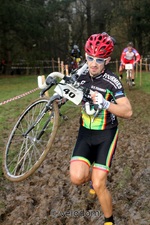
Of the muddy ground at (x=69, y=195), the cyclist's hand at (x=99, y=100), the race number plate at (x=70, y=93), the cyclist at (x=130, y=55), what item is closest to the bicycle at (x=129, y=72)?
the cyclist at (x=130, y=55)

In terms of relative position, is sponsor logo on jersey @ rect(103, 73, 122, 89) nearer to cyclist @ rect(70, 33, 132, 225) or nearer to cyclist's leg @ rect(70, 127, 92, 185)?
cyclist @ rect(70, 33, 132, 225)

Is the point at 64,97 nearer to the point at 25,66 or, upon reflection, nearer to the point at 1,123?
the point at 1,123

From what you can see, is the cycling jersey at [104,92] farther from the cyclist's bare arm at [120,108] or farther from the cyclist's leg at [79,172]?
the cyclist's leg at [79,172]

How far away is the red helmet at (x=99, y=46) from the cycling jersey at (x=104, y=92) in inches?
11.4

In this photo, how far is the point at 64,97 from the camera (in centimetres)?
362

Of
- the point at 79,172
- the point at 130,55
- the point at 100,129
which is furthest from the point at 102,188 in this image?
the point at 130,55

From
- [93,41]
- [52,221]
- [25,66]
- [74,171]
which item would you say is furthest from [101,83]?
[25,66]

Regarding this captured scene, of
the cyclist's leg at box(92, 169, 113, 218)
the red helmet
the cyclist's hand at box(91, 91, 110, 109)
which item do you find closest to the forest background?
the red helmet

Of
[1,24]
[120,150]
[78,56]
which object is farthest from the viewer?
[1,24]


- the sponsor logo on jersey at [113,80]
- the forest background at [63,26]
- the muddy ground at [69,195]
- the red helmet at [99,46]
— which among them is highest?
the forest background at [63,26]

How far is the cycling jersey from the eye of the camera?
3643mm

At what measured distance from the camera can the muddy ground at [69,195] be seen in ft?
13.1

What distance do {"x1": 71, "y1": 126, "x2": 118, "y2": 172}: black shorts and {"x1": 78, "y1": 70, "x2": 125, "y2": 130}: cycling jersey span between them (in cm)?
8

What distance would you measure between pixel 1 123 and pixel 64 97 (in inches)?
237
